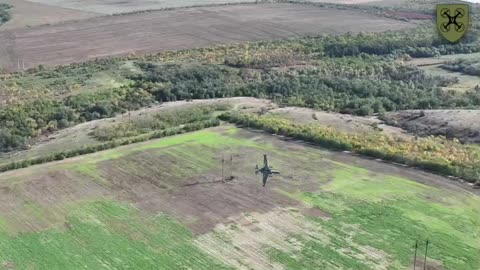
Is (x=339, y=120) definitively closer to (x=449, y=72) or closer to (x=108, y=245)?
(x=449, y=72)

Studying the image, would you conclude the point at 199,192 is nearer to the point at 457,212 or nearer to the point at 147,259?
the point at 147,259

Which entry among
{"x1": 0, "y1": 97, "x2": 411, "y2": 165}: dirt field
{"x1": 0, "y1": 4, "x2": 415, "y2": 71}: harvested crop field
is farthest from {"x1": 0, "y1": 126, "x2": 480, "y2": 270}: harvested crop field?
{"x1": 0, "y1": 4, "x2": 415, "y2": 71}: harvested crop field

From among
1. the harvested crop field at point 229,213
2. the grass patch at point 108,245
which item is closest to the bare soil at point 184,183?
the harvested crop field at point 229,213

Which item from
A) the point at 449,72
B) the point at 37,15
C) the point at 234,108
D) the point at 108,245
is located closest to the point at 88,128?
the point at 234,108

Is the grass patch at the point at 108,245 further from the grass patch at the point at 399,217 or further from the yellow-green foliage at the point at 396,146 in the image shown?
the yellow-green foliage at the point at 396,146

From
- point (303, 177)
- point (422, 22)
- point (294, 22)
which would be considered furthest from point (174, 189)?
point (422, 22)

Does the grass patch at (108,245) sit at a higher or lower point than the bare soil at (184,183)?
lower
